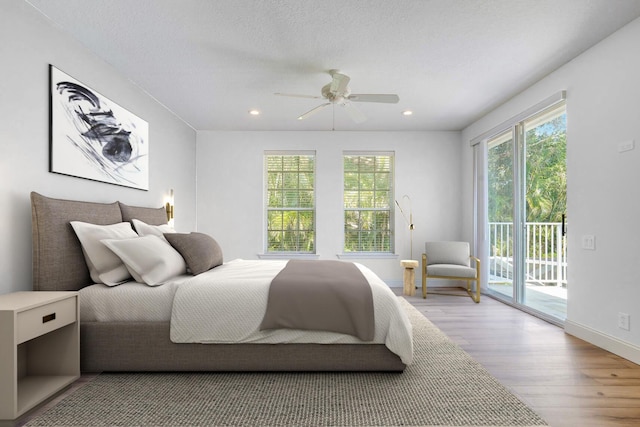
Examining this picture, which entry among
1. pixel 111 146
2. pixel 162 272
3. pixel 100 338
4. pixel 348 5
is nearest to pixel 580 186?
pixel 348 5

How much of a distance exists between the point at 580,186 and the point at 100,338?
4078mm

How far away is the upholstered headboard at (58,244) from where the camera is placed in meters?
2.35

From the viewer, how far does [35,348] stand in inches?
87.2

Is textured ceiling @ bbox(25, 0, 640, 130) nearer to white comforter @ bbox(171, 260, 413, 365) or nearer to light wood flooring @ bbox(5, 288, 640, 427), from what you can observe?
white comforter @ bbox(171, 260, 413, 365)

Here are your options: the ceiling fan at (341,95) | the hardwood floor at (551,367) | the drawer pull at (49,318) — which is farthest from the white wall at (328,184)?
the drawer pull at (49,318)

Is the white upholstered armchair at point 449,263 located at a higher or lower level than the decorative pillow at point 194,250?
lower

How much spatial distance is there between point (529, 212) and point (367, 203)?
→ 2363 mm

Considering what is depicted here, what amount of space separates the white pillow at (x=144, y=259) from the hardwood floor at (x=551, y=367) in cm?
243

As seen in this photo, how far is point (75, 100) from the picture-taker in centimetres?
284

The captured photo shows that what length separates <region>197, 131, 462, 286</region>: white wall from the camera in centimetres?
580

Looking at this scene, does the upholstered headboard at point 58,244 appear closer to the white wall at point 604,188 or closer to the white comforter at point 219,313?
the white comforter at point 219,313

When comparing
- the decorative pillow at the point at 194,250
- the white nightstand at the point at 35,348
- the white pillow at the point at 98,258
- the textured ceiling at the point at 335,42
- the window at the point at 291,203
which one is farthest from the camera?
the window at the point at 291,203

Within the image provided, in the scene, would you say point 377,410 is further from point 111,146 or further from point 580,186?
point 111,146

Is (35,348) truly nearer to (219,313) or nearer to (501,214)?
(219,313)
